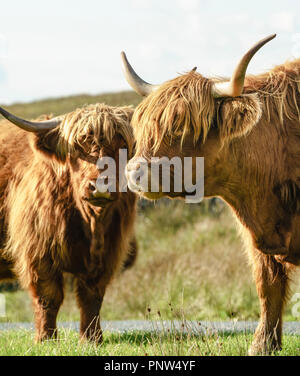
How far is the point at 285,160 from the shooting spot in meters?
3.61

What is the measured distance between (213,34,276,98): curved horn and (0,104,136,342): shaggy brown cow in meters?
1.36

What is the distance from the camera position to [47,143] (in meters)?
4.94

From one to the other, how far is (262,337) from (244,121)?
1445 millimetres

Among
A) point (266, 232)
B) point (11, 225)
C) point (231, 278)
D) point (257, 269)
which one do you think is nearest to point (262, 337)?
point (257, 269)

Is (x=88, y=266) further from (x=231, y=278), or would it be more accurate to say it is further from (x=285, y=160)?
(x=231, y=278)

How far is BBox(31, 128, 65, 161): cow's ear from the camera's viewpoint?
488 centimetres

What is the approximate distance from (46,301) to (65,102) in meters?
18.8

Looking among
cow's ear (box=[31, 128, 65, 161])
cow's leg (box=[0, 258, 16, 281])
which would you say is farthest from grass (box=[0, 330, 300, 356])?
cow's ear (box=[31, 128, 65, 161])

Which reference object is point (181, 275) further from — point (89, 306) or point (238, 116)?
point (238, 116)

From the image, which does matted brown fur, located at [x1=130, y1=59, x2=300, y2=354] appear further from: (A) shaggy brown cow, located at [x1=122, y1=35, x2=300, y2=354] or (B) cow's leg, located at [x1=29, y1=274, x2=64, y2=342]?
(B) cow's leg, located at [x1=29, y1=274, x2=64, y2=342]

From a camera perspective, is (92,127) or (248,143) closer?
(248,143)

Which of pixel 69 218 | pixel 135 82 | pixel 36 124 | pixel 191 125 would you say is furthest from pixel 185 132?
pixel 36 124

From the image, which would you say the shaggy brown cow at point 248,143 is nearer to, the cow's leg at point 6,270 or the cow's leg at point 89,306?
the cow's leg at point 89,306

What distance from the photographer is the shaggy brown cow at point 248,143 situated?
332 cm
